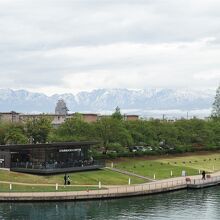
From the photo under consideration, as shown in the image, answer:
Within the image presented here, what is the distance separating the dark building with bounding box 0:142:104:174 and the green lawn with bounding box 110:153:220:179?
9.75m

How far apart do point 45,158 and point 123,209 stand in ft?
89.3

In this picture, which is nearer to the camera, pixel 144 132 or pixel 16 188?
pixel 16 188

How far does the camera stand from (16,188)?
78188 millimetres

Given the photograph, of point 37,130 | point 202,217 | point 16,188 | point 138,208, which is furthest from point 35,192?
point 37,130

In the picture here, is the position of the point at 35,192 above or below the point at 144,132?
below

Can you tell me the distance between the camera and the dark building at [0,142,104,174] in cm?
9119

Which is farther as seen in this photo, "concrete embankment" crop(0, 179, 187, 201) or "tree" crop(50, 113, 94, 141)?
"tree" crop(50, 113, 94, 141)

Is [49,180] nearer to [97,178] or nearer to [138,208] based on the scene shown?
[97,178]

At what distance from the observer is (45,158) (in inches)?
3735

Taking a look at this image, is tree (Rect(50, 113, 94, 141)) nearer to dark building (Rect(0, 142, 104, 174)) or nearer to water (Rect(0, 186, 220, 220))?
dark building (Rect(0, 142, 104, 174))

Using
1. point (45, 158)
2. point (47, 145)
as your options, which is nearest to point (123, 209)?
point (47, 145)

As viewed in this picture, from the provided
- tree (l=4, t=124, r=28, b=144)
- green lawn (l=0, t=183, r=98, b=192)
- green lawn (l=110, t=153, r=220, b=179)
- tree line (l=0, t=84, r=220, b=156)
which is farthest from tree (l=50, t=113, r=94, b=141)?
green lawn (l=0, t=183, r=98, b=192)

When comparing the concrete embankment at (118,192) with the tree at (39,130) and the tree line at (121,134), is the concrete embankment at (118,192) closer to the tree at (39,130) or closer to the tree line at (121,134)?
the tree line at (121,134)

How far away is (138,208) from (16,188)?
18808 mm
